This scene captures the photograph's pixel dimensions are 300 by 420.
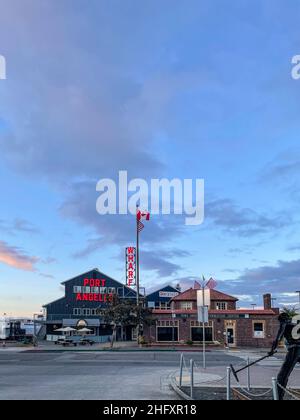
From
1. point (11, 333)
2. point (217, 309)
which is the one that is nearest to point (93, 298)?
point (11, 333)

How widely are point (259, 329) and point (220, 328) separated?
4489 millimetres

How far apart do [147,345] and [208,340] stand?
852cm

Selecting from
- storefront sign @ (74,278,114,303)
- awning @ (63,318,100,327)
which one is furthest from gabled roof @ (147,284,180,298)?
awning @ (63,318,100,327)

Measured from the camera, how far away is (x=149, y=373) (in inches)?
834

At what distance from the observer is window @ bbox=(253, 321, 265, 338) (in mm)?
56000

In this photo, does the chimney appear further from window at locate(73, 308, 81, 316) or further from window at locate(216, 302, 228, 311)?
window at locate(73, 308, 81, 316)

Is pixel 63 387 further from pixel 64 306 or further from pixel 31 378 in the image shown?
pixel 64 306

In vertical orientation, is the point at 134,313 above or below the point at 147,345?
above

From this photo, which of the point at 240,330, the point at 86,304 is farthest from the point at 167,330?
the point at 86,304

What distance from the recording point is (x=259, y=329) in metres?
56.4

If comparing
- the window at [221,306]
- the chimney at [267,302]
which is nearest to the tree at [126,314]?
the window at [221,306]

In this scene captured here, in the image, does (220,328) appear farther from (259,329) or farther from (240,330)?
(259,329)
